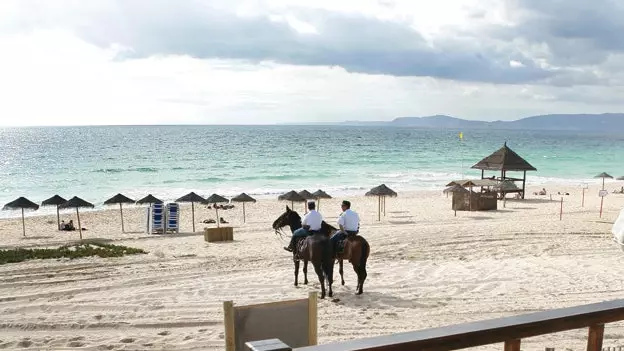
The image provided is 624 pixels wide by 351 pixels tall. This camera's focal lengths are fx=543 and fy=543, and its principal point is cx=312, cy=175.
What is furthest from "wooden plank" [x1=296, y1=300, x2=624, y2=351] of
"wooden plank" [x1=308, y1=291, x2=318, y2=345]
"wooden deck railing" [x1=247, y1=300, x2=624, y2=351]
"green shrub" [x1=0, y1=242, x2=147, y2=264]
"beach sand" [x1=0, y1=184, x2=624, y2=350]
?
"green shrub" [x1=0, y1=242, x2=147, y2=264]

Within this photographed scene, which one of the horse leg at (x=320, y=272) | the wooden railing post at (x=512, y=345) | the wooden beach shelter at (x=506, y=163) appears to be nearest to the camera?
the wooden railing post at (x=512, y=345)

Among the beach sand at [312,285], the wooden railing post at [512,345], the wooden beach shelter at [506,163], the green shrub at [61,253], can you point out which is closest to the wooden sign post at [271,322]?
the wooden railing post at [512,345]

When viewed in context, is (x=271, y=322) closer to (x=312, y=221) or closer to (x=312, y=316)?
(x=312, y=316)

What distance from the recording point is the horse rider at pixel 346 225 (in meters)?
9.41

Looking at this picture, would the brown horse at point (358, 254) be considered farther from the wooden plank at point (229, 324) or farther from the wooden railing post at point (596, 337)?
the wooden railing post at point (596, 337)

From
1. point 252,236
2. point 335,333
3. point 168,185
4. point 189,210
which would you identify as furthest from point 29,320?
point 168,185

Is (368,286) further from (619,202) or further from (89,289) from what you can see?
(619,202)

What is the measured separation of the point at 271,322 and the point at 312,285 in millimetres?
6152

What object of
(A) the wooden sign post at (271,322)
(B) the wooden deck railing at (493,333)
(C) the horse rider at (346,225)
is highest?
(B) the wooden deck railing at (493,333)

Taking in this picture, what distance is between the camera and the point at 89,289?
9.85m

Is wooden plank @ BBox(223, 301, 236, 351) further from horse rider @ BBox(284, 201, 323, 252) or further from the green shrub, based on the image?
the green shrub

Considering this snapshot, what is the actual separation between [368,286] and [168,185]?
32327 mm

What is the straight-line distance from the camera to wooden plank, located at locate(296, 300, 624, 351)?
179 centimetres

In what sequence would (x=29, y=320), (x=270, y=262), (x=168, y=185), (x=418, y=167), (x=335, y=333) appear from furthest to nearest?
(x=418, y=167), (x=168, y=185), (x=270, y=262), (x=29, y=320), (x=335, y=333)
